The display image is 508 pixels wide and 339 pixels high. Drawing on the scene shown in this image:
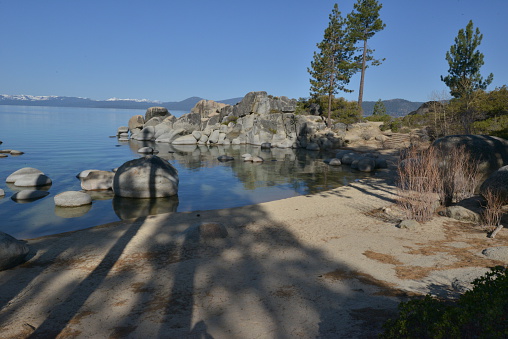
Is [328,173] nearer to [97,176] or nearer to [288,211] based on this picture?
[288,211]

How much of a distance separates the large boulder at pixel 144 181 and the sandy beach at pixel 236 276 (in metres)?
5.07

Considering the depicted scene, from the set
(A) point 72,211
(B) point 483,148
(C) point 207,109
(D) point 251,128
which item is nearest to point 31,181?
(A) point 72,211

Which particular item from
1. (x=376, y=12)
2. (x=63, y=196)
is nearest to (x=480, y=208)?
(x=63, y=196)

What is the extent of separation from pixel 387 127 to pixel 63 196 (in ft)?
134

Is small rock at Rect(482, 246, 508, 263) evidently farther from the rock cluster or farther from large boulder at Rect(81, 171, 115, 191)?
the rock cluster

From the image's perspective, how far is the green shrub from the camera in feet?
12.4

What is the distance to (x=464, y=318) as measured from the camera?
3869mm

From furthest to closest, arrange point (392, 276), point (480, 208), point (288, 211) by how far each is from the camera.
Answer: point (288, 211) → point (480, 208) → point (392, 276)

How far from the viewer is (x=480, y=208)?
11.5m

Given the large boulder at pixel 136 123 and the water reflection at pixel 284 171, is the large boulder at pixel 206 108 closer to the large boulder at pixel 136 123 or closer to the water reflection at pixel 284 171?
the large boulder at pixel 136 123

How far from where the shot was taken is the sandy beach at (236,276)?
5562 mm

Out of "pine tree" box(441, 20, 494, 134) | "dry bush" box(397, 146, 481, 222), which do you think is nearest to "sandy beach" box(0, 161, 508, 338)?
"dry bush" box(397, 146, 481, 222)

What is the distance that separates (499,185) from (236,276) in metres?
8.96

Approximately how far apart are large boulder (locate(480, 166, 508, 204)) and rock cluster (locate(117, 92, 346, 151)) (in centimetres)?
3257
